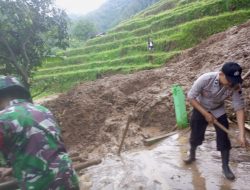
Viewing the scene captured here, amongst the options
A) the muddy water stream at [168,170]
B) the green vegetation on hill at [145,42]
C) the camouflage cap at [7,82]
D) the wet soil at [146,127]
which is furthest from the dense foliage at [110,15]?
the camouflage cap at [7,82]

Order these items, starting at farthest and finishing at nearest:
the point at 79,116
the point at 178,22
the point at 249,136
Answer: the point at 178,22
the point at 79,116
the point at 249,136

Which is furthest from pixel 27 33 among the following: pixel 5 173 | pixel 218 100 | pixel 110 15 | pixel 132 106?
pixel 110 15

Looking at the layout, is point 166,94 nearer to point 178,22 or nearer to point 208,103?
point 208,103

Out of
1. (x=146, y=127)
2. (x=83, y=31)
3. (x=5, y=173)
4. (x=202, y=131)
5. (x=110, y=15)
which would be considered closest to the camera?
(x=5, y=173)

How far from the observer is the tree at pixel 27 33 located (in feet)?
31.9

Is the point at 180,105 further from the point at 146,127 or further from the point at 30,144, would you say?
the point at 30,144

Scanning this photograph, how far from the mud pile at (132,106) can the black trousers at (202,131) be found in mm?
2436

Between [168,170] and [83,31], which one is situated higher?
[83,31]

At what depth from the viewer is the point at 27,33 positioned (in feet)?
33.8

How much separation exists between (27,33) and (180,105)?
521 cm

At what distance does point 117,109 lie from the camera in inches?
429

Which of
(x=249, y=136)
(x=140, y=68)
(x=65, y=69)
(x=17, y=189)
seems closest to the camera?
(x=17, y=189)

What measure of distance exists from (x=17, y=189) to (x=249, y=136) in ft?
16.0

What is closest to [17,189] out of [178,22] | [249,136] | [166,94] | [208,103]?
[208,103]
